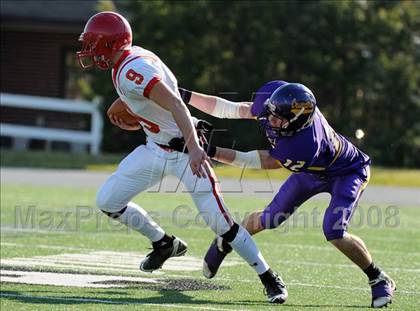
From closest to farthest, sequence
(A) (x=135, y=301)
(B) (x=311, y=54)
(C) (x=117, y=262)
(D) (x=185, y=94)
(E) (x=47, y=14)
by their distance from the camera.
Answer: (A) (x=135, y=301), (D) (x=185, y=94), (C) (x=117, y=262), (B) (x=311, y=54), (E) (x=47, y=14)

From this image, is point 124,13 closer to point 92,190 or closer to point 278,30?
point 278,30

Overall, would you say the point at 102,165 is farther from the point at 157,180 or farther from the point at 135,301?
the point at 135,301

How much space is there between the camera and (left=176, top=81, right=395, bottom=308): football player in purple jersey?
6.67m

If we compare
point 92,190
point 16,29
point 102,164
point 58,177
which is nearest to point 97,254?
point 92,190

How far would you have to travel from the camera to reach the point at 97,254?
9.21 metres

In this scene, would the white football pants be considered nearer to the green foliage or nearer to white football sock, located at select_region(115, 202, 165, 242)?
white football sock, located at select_region(115, 202, 165, 242)

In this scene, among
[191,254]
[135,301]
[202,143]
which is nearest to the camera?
[135,301]

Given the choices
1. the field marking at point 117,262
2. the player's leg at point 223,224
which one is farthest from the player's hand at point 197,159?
the field marking at point 117,262

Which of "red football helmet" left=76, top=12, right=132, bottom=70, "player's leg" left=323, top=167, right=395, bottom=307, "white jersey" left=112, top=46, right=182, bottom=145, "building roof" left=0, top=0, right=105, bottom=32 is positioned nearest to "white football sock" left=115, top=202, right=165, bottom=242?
"white jersey" left=112, top=46, right=182, bottom=145

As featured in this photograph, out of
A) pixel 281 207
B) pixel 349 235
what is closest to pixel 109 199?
pixel 281 207

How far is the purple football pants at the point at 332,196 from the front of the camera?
6.79 meters

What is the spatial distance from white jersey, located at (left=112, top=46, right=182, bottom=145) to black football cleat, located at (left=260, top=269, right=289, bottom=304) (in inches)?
46.1

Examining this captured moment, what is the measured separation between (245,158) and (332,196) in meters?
0.68

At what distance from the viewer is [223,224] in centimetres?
675
